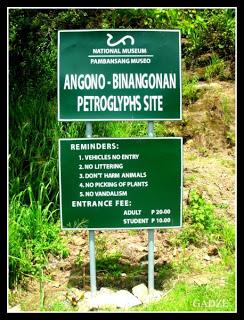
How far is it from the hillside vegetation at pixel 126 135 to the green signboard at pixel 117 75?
36.2 inches

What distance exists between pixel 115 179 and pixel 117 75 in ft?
2.75

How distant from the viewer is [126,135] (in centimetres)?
648

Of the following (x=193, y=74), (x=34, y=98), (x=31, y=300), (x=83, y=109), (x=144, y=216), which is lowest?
(x=31, y=300)

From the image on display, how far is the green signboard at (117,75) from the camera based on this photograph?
4.61 metres

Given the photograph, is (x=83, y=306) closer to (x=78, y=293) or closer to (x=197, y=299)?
(x=78, y=293)

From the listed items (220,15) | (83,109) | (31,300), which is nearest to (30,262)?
(31,300)

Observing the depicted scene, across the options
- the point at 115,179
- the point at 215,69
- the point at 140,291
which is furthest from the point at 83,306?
the point at 215,69

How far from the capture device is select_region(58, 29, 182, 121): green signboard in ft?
15.1

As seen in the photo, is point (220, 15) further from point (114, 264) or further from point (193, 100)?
point (114, 264)

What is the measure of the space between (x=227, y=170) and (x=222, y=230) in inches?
39.6

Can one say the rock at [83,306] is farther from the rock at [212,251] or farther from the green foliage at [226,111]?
the green foliage at [226,111]

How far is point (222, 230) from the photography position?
5656 millimetres

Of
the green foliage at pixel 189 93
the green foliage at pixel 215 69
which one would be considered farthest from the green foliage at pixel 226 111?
the green foliage at pixel 215 69

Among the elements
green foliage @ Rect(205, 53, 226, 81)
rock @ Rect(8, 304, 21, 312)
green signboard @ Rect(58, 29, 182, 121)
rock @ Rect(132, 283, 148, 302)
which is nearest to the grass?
rock @ Rect(132, 283, 148, 302)
